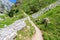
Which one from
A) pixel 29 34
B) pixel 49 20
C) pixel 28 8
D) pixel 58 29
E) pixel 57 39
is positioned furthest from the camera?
pixel 28 8

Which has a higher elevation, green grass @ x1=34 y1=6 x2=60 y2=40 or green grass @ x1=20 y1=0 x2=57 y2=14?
green grass @ x1=20 y1=0 x2=57 y2=14

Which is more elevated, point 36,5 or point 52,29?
point 36,5

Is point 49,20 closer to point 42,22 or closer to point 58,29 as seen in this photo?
point 42,22

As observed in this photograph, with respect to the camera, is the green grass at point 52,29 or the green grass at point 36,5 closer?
the green grass at point 52,29

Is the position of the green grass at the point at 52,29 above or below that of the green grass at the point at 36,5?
below

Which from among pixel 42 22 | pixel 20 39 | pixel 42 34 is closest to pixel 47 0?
pixel 42 22

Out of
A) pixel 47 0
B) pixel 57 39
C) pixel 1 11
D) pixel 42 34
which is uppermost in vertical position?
pixel 1 11

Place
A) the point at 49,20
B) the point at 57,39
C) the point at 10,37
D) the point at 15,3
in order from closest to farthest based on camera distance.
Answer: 1. the point at 10,37
2. the point at 57,39
3. the point at 49,20
4. the point at 15,3

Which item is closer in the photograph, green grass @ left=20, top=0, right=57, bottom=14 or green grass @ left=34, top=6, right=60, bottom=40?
green grass @ left=34, top=6, right=60, bottom=40

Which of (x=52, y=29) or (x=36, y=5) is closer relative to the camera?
(x=52, y=29)

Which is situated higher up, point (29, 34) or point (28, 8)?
point (28, 8)

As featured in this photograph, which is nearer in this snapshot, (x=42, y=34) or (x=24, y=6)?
(x=42, y=34)
